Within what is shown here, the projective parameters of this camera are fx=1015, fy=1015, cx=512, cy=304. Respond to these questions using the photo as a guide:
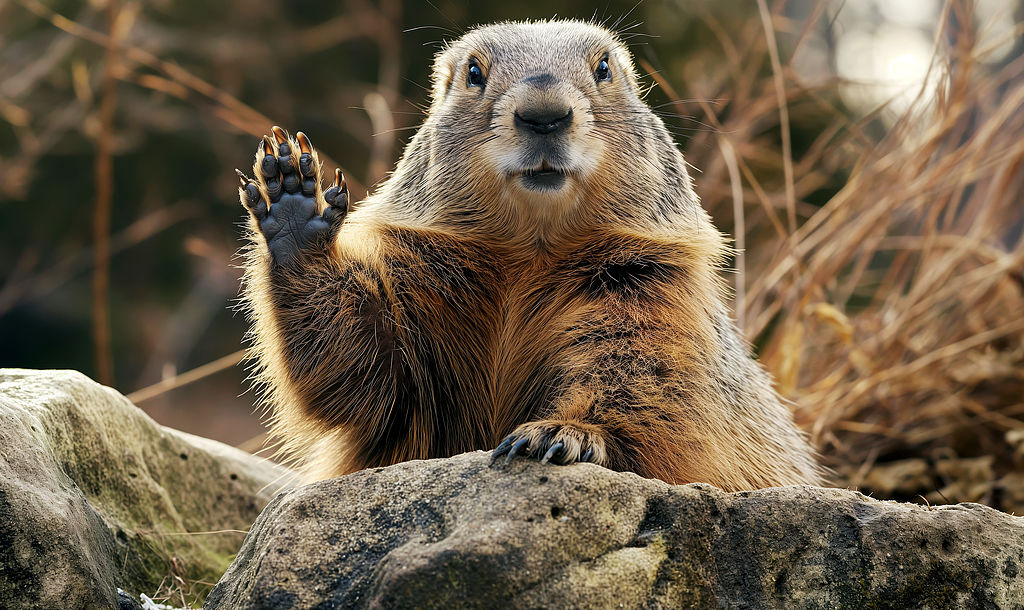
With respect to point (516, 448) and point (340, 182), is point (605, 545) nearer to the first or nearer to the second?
point (516, 448)

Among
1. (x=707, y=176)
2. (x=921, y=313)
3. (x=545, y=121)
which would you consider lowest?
(x=921, y=313)

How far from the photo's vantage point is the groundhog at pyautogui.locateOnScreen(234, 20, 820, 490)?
12.7ft

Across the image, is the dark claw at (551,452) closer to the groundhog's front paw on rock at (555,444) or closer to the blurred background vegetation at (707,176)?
the groundhog's front paw on rock at (555,444)

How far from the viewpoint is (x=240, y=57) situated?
38.8 feet

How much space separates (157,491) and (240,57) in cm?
855

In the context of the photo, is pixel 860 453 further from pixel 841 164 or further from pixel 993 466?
pixel 841 164

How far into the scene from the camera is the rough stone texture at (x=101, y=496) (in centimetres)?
299

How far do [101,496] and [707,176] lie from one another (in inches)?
209

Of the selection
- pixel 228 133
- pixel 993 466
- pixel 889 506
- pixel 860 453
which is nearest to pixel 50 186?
pixel 228 133

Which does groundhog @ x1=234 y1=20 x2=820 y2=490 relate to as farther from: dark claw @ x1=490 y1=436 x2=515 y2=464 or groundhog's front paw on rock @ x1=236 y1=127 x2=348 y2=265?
dark claw @ x1=490 y1=436 x2=515 y2=464

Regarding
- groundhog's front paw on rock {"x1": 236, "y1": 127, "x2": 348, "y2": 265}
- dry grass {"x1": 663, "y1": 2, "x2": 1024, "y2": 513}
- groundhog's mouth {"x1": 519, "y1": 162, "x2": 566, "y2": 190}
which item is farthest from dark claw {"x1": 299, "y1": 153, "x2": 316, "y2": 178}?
dry grass {"x1": 663, "y1": 2, "x2": 1024, "y2": 513}

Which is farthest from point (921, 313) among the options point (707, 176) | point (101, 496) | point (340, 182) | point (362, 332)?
point (101, 496)

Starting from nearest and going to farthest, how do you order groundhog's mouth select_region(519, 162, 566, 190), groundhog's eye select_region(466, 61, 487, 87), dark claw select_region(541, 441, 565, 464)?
dark claw select_region(541, 441, 565, 464) → groundhog's mouth select_region(519, 162, 566, 190) → groundhog's eye select_region(466, 61, 487, 87)

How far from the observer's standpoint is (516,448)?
3.01 m
